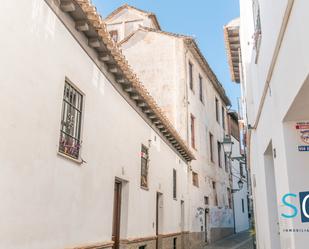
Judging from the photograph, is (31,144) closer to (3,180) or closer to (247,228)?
(3,180)

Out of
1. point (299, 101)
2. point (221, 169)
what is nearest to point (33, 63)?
point (299, 101)

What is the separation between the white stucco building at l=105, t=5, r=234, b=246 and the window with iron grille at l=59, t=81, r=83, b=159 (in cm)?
1138

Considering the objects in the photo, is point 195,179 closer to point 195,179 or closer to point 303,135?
point 195,179

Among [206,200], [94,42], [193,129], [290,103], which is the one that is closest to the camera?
[290,103]

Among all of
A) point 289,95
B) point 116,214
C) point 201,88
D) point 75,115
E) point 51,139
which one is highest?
point 201,88

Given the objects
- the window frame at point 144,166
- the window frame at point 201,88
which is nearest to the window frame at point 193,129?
the window frame at point 201,88

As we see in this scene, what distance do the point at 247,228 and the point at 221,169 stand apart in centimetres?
965

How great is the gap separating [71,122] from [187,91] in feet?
41.7

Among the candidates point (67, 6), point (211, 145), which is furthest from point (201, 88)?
point (67, 6)

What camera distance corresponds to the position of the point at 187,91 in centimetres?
1872

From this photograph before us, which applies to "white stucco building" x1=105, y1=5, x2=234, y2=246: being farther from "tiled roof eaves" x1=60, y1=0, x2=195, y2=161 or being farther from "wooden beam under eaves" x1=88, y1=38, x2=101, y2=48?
"wooden beam under eaves" x1=88, y1=38, x2=101, y2=48

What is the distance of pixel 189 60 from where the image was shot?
1992cm

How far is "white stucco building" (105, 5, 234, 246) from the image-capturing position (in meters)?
18.2

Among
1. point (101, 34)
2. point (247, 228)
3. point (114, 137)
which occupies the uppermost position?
point (101, 34)
